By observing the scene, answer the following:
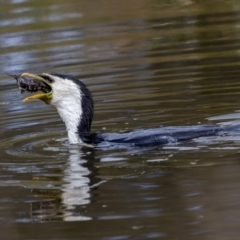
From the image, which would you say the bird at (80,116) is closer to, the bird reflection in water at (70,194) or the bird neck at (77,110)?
the bird neck at (77,110)

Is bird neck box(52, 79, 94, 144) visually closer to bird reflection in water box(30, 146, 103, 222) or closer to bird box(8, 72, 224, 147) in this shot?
bird box(8, 72, 224, 147)

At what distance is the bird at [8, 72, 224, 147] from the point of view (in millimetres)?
8336

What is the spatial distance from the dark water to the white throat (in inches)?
6.9

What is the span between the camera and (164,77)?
38.3 ft

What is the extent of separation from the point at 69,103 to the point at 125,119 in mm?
1137

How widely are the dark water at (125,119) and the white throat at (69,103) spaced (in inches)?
6.9

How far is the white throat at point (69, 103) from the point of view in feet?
28.2

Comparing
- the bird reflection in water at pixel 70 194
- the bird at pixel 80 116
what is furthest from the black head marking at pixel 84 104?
the bird reflection in water at pixel 70 194

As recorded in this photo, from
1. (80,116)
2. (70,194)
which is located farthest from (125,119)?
(70,194)

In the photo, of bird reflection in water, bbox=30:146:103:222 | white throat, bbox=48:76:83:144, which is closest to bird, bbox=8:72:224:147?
white throat, bbox=48:76:83:144

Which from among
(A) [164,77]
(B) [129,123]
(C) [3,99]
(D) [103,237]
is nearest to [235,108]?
(B) [129,123]

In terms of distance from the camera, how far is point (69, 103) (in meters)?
8.69

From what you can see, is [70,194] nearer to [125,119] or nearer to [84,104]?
[84,104]

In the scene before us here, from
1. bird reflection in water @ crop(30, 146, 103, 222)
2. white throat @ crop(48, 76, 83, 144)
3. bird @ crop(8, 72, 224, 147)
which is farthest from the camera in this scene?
white throat @ crop(48, 76, 83, 144)
